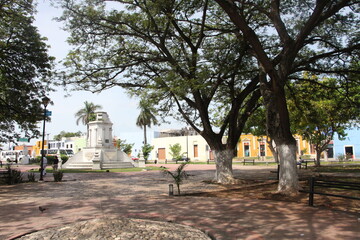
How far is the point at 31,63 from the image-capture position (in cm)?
1608

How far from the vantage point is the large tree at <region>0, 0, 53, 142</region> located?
15125mm

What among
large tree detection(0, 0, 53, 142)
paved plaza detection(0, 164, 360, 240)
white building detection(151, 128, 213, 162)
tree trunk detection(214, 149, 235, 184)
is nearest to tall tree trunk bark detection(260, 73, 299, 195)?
paved plaza detection(0, 164, 360, 240)

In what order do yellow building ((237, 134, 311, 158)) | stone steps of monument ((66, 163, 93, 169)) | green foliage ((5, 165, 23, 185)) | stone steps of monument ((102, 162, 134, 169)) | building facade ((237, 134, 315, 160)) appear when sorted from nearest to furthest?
1. green foliage ((5, 165, 23, 185))
2. stone steps of monument ((102, 162, 134, 169))
3. stone steps of monument ((66, 163, 93, 169))
4. building facade ((237, 134, 315, 160))
5. yellow building ((237, 134, 311, 158))

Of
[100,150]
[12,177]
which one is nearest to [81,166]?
[100,150]

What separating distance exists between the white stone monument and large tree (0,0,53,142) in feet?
48.7

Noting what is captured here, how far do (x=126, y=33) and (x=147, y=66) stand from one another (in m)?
2.29

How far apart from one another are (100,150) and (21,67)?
17.1m

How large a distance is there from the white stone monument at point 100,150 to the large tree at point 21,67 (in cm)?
1484

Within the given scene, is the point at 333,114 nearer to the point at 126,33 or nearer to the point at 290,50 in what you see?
the point at 290,50

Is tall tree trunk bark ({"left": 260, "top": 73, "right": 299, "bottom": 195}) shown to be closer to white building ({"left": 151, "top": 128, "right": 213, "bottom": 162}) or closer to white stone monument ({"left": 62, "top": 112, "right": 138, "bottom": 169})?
white stone monument ({"left": 62, "top": 112, "right": 138, "bottom": 169})

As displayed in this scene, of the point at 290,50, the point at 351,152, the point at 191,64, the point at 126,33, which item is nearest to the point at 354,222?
the point at 290,50

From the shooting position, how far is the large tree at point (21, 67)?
49.6 ft

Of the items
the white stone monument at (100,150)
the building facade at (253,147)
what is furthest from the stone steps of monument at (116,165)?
the building facade at (253,147)

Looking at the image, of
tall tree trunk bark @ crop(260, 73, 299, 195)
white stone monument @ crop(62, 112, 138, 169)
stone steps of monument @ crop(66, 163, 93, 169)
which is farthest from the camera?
white stone monument @ crop(62, 112, 138, 169)
